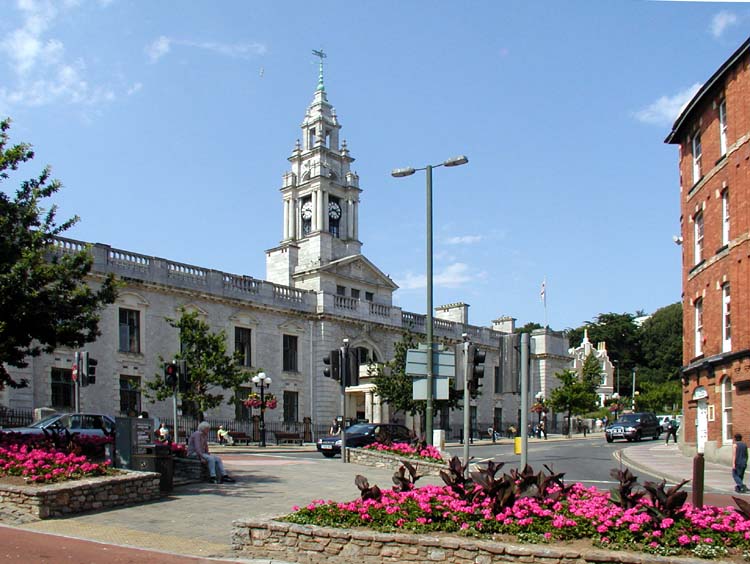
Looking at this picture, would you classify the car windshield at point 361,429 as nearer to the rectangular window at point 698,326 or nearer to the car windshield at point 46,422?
the car windshield at point 46,422

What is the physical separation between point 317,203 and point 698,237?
102 feet

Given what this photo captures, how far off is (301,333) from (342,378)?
26.0 m

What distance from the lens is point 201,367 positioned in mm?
36688

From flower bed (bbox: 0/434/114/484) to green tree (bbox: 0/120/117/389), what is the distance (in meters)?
2.85

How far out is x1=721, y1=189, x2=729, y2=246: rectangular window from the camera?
27359 millimetres

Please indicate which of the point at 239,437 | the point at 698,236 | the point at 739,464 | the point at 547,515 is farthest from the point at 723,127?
the point at 239,437

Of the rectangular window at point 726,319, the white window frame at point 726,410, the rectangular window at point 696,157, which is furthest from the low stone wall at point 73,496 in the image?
the rectangular window at point 696,157

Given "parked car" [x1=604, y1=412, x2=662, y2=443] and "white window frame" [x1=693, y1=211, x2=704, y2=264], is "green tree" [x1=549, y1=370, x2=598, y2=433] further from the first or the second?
"white window frame" [x1=693, y1=211, x2=704, y2=264]

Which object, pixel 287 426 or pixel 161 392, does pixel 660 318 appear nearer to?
pixel 287 426

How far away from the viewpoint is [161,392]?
36656 millimetres

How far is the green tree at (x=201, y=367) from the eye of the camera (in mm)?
36375

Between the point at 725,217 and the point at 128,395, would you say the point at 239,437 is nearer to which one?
the point at 128,395


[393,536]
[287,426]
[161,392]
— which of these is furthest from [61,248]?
[393,536]

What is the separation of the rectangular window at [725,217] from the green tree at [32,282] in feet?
64.9
